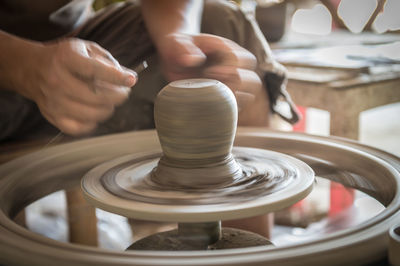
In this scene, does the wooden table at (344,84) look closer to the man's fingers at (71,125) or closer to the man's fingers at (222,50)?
the man's fingers at (222,50)

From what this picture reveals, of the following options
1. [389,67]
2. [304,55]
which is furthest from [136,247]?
[304,55]

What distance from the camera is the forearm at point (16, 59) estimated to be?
0.87m

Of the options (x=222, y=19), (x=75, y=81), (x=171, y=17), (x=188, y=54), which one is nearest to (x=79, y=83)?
(x=75, y=81)

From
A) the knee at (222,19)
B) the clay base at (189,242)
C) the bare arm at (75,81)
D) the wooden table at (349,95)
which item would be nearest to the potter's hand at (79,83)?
the bare arm at (75,81)

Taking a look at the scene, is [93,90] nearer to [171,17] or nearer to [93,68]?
[93,68]

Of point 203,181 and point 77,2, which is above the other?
point 77,2

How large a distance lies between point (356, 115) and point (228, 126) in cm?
84

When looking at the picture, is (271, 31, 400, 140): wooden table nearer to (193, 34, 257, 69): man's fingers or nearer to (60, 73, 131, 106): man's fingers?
(193, 34, 257, 69): man's fingers

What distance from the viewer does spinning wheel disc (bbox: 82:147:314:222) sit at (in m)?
0.62

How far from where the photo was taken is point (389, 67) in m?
1.61

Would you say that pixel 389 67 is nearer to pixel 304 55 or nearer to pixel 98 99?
pixel 304 55

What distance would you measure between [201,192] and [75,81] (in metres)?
0.27

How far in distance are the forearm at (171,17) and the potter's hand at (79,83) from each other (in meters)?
0.40

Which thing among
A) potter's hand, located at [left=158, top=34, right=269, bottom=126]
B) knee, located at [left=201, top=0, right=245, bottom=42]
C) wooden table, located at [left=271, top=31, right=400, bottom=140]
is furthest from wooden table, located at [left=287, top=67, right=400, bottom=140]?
potter's hand, located at [left=158, top=34, right=269, bottom=126]
